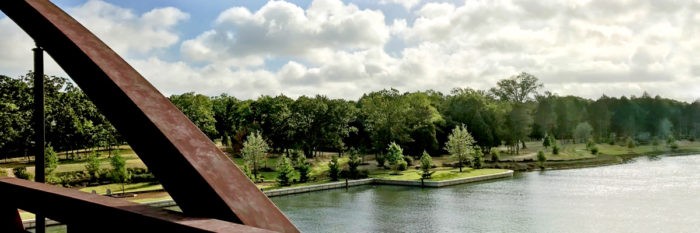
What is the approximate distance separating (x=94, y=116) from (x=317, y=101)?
21.1m

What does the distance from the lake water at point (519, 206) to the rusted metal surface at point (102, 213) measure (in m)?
22.1

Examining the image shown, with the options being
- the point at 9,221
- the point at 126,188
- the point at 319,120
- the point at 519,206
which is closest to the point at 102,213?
the point at 9,221

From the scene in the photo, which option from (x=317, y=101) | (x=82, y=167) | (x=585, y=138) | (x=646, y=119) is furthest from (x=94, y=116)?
(x=646, y=119)

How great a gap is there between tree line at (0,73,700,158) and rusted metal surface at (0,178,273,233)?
44.3m

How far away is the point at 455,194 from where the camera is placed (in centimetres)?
3553

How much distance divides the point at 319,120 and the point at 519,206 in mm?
27515

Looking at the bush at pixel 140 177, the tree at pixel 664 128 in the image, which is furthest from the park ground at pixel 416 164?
the tree at pixel 664 128

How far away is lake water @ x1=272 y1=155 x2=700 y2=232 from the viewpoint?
24764 mm

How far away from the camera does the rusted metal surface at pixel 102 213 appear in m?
1.86

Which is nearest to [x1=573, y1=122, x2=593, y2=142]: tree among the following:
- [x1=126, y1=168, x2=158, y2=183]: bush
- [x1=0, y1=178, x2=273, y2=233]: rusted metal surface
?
[x1=126, y1=168, x2=158, y2=183]: bush

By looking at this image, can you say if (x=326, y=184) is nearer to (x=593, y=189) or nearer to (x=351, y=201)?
(x=351, y=201)

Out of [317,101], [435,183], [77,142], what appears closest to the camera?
[435,183]

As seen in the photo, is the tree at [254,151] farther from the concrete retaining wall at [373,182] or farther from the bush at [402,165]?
the bush at [402,165]

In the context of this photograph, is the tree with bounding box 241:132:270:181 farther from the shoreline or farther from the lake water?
the shoreline
